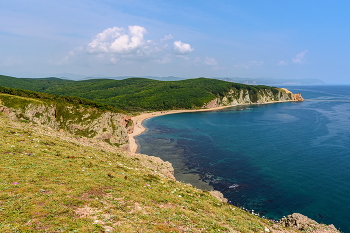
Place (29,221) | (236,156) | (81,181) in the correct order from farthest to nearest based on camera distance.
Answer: (236,156) < (81,181) < (29,221)

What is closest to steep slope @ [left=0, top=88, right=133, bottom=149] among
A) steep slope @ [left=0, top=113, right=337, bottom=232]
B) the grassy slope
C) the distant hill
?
the distant hill

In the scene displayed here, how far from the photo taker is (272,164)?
68.4 m

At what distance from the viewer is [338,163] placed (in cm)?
6688

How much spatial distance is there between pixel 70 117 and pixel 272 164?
3079 inches

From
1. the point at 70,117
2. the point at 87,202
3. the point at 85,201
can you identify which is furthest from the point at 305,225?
the point at 70,117

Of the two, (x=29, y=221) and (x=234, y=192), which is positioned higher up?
(x=29, y=221)

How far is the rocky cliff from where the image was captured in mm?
66938

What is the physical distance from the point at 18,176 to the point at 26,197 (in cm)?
546

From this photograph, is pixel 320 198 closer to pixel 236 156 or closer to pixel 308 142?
pixel 236 156

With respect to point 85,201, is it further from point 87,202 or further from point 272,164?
point 272,164

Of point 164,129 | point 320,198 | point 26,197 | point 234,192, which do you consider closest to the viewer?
point 26,197

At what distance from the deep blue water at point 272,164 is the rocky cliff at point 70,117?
56.0 feet

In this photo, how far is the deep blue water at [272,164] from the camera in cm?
4594

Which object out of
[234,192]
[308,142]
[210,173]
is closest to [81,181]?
[234,192]
